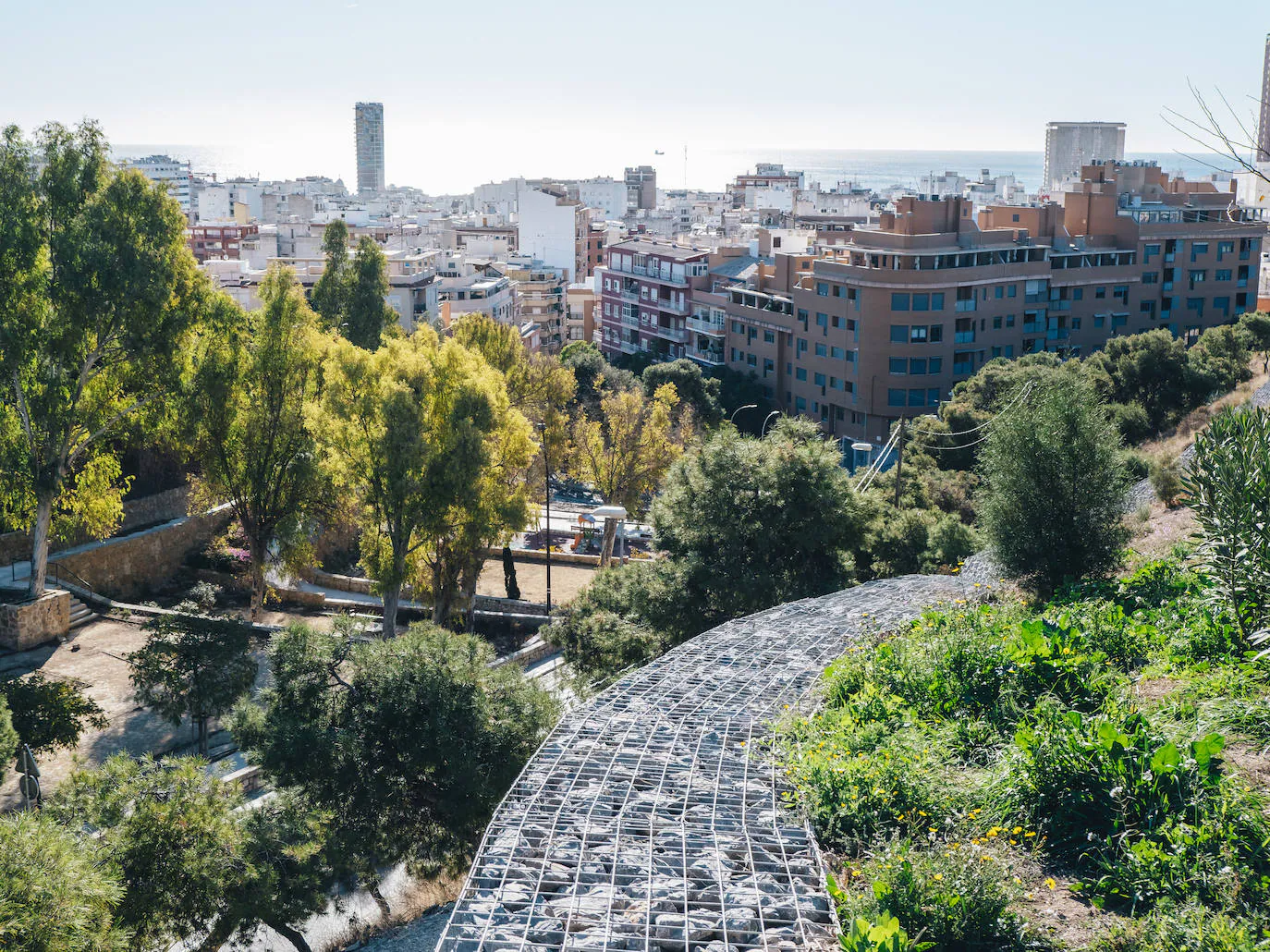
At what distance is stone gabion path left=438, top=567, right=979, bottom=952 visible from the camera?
25.9 feet

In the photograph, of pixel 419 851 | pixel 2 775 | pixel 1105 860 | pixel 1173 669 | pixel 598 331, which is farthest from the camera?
pixel 598 331

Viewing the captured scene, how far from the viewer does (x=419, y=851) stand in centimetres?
1572

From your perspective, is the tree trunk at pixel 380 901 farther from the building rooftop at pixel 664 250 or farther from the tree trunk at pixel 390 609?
the building rooftop at pixel 664 250

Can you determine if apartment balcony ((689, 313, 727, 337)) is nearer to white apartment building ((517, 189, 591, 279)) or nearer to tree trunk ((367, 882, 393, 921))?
white apartment building ((517, 189, 591, 279))

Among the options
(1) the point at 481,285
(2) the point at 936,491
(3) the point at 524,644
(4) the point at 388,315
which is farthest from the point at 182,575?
(1) the point at 481,285

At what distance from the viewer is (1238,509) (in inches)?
470

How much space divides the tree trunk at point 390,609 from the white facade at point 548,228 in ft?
282

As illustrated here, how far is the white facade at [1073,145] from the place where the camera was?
169375mm

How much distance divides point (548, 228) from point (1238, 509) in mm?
101177

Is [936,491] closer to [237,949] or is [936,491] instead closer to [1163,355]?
[1163,355]

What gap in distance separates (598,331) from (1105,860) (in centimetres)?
7526

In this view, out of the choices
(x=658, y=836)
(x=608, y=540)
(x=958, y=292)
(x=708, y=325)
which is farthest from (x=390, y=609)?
(x=708, y=325)

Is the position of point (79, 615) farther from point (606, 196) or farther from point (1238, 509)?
point (606, 196)

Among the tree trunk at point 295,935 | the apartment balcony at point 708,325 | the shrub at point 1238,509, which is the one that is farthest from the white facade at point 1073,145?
the tree trunk at point 295,935
